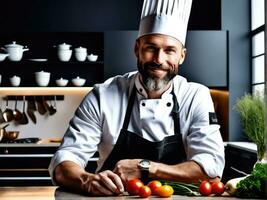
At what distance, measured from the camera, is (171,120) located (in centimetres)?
288

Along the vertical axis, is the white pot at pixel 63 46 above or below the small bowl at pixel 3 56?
above

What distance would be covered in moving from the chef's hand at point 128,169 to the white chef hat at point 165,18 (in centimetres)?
65

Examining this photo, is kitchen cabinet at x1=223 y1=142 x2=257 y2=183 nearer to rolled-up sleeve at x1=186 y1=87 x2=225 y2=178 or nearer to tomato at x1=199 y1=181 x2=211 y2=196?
rolled-up sleeve at x1=186 y1=87 x2=225 y2=178

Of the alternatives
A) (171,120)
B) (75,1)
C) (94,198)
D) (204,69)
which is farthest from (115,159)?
(75,1)

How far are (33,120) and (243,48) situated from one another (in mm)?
2454

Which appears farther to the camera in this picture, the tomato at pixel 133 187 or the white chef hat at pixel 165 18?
the white chef hat at pixel 165 18

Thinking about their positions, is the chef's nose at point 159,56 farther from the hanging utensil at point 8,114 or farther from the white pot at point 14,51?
the hanging utensil at point 8,114

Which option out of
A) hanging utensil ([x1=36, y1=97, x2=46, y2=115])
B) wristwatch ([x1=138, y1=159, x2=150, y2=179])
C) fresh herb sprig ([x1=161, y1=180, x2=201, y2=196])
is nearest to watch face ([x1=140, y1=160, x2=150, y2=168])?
wristwatch ([x1=138, y1=159, x2=150, y2=179])

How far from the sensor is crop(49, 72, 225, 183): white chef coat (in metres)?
2.71

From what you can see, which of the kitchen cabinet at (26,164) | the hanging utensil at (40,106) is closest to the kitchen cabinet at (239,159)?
the kitchen cabinet at (26,164)

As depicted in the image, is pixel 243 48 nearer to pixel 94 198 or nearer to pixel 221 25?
pixel 221 25

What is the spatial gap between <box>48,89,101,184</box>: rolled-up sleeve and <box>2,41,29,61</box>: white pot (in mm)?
3478

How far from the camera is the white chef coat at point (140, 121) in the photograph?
8.88 feet

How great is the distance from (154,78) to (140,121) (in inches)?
10.0
